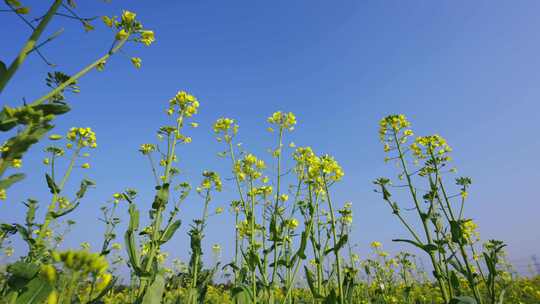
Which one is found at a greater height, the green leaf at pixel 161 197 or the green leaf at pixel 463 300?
the green leaf at pixel 161 197

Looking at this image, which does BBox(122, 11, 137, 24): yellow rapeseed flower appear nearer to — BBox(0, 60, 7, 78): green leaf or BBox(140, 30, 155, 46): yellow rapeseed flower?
BBox(140, 30, 155, 46): yellow rapeseed flower

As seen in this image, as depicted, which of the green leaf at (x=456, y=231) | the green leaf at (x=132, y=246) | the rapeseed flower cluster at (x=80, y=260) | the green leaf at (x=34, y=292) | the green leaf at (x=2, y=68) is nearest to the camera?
the rapeseed flower cluster at (x=80, y=260)

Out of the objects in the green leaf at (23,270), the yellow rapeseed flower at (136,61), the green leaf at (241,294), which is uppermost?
the yellow rapeseed flower at (136,61)

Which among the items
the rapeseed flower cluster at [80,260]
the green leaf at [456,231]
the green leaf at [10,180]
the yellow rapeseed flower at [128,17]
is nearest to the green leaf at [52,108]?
the green leaf at [10,180]

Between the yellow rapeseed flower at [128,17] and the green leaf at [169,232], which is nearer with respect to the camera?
the yellow rapeseed flower at [128,17]

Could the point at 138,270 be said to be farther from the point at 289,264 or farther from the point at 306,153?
the point at 306,153

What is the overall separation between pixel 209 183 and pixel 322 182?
204 centimetres

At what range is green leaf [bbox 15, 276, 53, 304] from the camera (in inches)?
72.3

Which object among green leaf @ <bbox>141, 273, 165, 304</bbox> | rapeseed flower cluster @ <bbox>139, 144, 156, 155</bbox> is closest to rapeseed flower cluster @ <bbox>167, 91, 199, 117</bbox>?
rapeseed flower cluster @ <bbox>139, 144, 156, 155</bbox>

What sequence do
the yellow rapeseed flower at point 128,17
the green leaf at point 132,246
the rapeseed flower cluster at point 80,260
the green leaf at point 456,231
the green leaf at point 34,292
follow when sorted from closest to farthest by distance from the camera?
the rapeseed flower cluster at point 80,260 → the green leaf at point 34,292 → the yellow rapeseed flower at point 128,17 → the green leaf at point 132,246 → the green leaf at point 456,231

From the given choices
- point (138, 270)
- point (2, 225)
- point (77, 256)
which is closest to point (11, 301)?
point (138, 270)

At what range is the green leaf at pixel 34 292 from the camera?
1.84 metres

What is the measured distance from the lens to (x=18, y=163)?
125 inches

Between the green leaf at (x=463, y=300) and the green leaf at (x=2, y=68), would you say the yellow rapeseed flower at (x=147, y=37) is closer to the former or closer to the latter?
the green leaf at (x=2, y=68)
